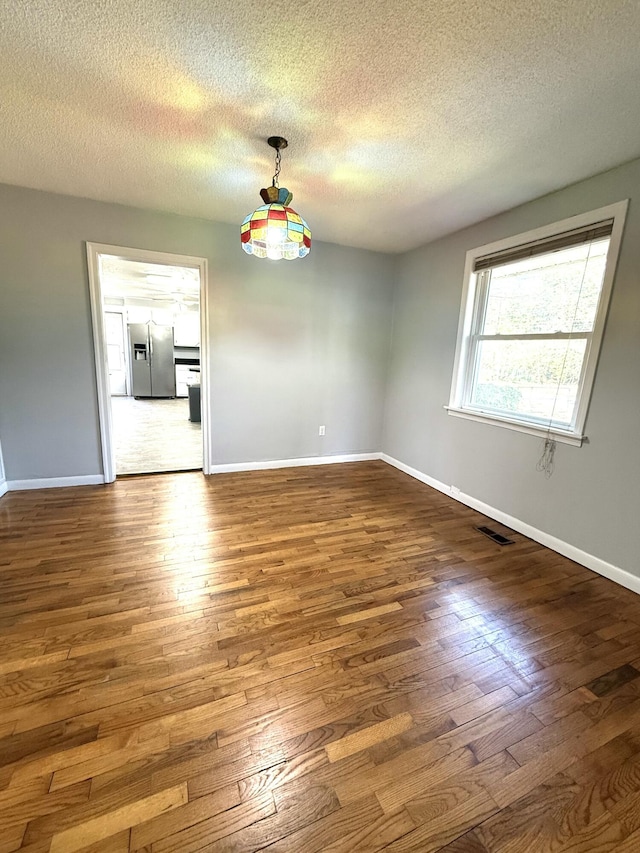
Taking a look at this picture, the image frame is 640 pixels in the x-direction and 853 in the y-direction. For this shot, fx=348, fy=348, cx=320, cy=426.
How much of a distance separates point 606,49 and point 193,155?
2111 mm

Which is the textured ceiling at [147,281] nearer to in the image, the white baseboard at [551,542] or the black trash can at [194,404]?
the black trash can at [194,404]

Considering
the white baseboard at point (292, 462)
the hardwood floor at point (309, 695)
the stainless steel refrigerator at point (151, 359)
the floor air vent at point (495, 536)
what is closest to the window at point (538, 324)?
the floor air vent at point (495, 536)

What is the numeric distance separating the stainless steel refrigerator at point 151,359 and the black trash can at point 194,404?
320cm

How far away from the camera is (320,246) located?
387cm

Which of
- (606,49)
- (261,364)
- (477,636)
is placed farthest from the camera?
(261,364)

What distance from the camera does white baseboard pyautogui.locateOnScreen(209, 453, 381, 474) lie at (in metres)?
3.92

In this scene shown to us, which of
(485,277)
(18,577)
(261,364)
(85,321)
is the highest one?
(485,277)

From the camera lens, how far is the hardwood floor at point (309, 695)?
1.01 metres

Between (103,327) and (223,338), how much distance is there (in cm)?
108

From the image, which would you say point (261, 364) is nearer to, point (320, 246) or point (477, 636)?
point (320, 246)

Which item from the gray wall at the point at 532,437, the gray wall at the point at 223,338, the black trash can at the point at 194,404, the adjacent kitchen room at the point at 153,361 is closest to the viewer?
the gray wall at the point at 532,437

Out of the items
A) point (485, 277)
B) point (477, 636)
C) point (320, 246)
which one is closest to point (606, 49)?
point (485, 277)

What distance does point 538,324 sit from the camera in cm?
270

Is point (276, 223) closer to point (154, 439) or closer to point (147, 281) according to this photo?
point (154, 439)
